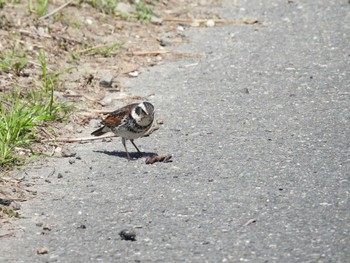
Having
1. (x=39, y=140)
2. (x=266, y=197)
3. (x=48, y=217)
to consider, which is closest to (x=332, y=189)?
(x=266, y=197)

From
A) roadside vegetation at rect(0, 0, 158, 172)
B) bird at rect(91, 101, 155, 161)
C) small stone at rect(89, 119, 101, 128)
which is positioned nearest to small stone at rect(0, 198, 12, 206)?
roadside vegetation at rect(0, 0, 158, 172)

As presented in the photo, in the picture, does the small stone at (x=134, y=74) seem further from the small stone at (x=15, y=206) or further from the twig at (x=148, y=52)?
the small stone at (x=15, y=206)

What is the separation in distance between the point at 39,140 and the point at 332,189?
308cm

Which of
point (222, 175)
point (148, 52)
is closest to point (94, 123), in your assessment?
point (222, 175)

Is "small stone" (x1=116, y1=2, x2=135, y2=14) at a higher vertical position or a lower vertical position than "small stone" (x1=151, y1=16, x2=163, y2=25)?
higher

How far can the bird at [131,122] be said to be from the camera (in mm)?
8539

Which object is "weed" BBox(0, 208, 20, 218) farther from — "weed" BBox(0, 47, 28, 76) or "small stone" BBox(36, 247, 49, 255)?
"weed" BBox(0, 47, 28, 76)

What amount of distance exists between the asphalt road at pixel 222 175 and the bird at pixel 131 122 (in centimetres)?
22

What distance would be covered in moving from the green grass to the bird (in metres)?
0.67

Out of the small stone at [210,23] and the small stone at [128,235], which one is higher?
the small stone at [210,23]

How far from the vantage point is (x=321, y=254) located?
6.14 meters

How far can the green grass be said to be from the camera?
324 inches

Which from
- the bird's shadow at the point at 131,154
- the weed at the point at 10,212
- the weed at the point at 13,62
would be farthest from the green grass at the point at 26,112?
the weed at the point at 10,212

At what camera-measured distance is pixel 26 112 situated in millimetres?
8672
